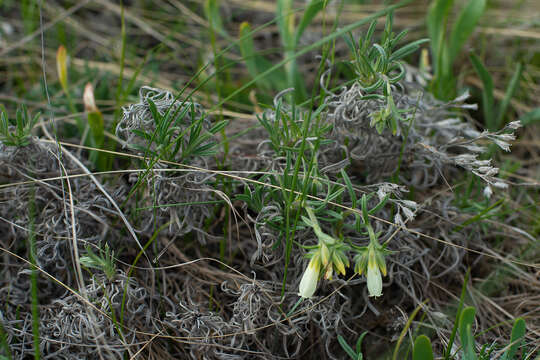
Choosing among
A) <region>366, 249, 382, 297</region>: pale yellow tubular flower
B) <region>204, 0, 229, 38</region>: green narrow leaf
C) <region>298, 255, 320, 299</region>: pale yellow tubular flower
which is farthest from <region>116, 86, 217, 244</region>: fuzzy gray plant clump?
<region>204, 0, 229, 38</region>: green narrow leaf

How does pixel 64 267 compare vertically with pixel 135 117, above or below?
below

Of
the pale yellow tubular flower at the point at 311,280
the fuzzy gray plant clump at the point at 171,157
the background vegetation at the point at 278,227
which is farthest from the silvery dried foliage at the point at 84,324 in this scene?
the pale yellow tubular flower at the point at 311,280

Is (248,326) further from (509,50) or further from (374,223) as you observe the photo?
(509,50)

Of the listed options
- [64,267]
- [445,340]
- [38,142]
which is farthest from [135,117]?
[445,340]

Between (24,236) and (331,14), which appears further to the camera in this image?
(331,14)

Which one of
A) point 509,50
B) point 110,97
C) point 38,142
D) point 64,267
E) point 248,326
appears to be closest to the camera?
point 248,326

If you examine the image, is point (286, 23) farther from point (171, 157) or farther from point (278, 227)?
point (278, 227)

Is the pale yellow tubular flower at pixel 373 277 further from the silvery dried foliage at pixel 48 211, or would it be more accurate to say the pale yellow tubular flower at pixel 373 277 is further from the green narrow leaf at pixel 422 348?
the silvery dried foliage at pixel 48 211

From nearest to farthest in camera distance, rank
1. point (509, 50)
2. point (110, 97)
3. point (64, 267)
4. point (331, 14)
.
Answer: point (64, 267), point (110, 97), point (509, 50), point (331, 14)
